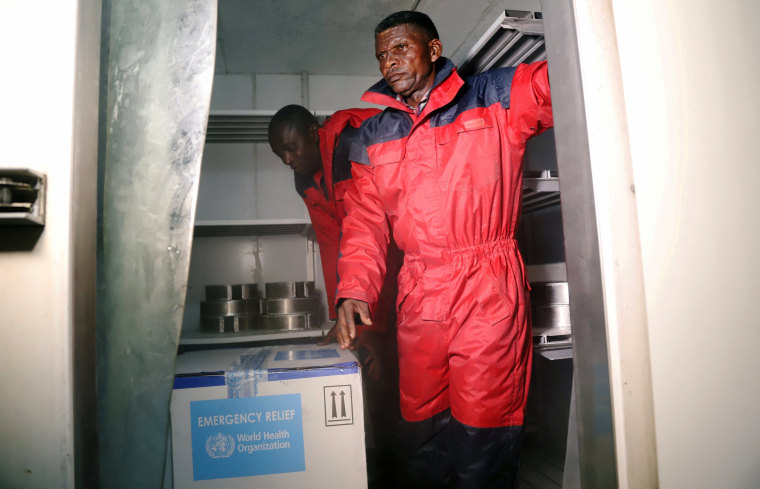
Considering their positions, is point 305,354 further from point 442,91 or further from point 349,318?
point 442,91

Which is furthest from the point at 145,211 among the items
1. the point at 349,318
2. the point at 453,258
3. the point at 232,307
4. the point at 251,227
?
the point at 251,227

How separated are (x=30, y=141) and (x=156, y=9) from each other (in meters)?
0.23

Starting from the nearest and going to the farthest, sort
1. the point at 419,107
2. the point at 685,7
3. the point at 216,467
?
the point at 685,7, the point at 216,467, the point at 419,107

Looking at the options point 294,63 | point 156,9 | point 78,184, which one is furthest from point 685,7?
point 294,63

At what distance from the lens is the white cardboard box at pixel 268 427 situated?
2.87 ft

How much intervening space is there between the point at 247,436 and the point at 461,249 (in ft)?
2.33

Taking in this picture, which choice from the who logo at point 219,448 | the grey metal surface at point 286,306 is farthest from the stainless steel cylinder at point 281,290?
the who logo at point 219,448

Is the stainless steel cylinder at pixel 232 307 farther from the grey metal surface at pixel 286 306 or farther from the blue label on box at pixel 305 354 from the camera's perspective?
the blue label on box at pixel 305 354

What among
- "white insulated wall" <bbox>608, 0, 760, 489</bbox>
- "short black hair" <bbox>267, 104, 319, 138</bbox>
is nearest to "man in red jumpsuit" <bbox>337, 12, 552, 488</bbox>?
"white insulated wall" <bbox>608, 0, 760, 489</bbox>

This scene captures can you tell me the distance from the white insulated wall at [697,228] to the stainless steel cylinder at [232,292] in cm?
178

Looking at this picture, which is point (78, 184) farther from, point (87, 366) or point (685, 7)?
point (685, 7)

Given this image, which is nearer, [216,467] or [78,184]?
[78,184]

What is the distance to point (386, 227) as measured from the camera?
1.33 m

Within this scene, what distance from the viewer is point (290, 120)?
6.23ft
